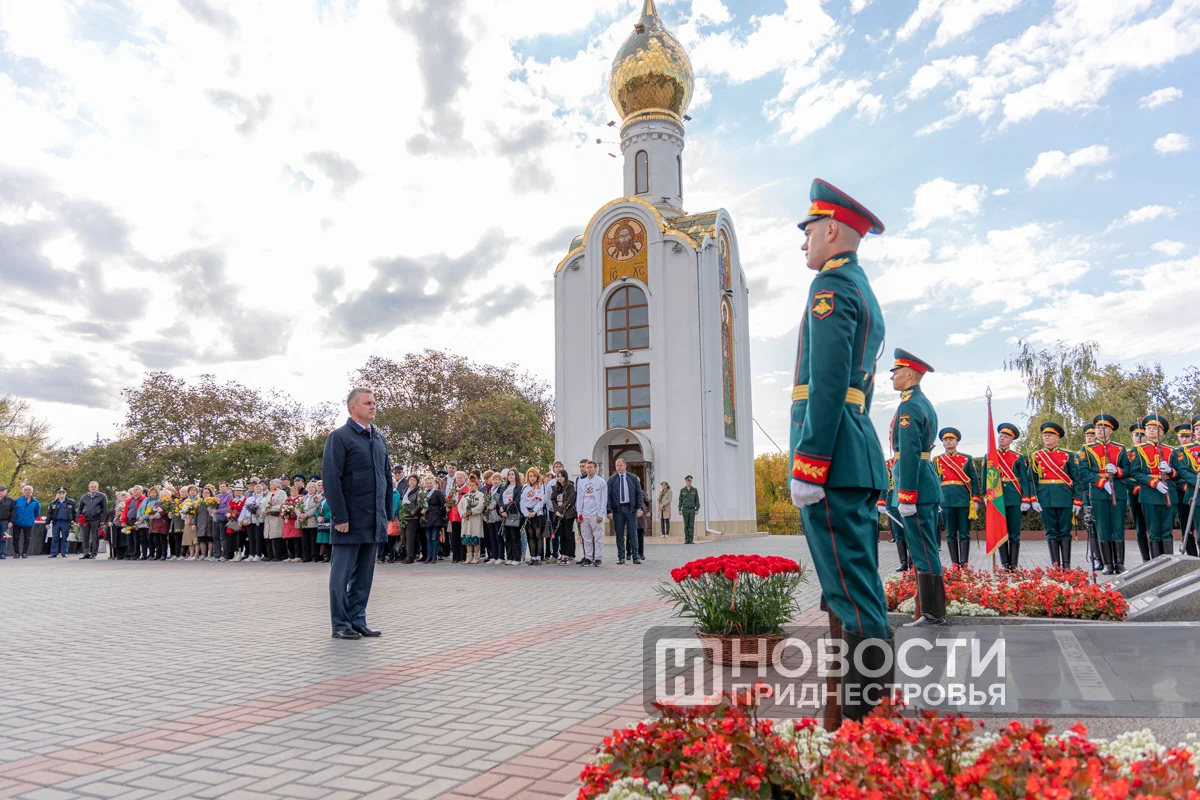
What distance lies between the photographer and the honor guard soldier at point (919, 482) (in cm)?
664

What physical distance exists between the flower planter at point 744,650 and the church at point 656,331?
77.9 ft

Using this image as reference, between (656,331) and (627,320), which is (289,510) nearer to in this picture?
(656,331)

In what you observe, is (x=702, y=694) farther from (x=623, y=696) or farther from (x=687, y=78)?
(x=687, y=78)

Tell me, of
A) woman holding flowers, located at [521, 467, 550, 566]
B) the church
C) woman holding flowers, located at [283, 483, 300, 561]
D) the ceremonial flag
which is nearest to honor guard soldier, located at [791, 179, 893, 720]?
the ceremonial flag

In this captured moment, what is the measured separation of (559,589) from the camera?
11.7 metres

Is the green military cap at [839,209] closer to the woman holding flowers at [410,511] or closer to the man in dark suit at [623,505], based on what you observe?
the man in dark suit at [623,505]

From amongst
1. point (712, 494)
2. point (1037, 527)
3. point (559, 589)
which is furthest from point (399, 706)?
point (712, 494)

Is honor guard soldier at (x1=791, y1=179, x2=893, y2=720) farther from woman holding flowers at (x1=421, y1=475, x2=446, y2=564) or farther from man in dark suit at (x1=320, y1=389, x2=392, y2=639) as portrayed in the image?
woman holding flowers at (x1=421, y1=475, x2=446, y2=564)

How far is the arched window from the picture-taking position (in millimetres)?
31969

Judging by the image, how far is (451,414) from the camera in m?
42.7

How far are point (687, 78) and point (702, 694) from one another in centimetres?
3454

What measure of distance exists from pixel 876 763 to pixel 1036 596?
209 inches

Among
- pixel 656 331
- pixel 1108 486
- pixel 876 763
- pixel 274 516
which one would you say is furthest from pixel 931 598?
pixel 656 331

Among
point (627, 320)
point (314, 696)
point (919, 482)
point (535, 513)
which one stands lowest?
point (314, 696)
